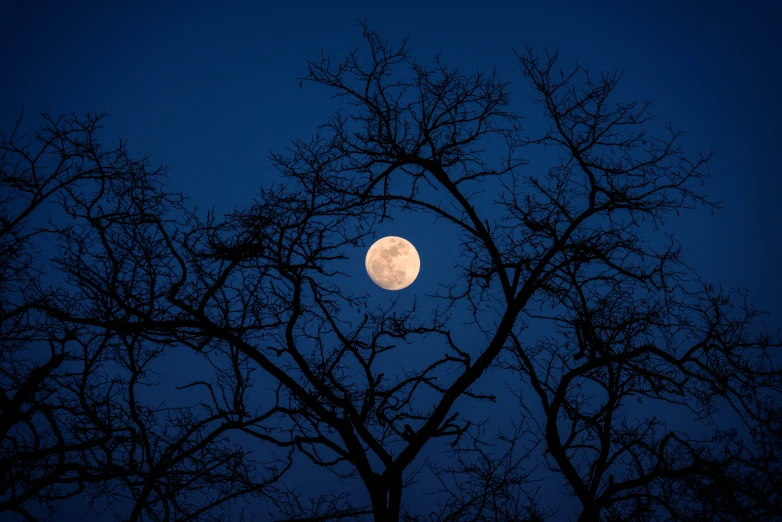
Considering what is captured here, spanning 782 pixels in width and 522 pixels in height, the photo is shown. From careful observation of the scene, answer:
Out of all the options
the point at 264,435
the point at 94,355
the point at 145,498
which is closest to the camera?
the point at 145,498

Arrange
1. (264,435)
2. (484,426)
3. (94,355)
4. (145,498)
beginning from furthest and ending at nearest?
(484,426) < (264,435) < (94,355) < (145,498)

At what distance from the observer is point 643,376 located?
7.94m

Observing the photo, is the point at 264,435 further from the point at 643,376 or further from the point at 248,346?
the point at 643,376

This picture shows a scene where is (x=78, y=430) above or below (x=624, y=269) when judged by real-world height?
below

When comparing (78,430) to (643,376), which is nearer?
(78,430)

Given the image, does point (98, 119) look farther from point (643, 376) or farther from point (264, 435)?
point (643, 376)

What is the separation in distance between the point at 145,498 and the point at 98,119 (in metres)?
5.04

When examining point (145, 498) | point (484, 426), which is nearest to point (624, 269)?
point (484, 426)

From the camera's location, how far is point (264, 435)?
7.68m

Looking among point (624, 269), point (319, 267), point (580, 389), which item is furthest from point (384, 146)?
point (580, 389)

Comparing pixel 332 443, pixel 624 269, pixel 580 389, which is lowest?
pixel 332 443

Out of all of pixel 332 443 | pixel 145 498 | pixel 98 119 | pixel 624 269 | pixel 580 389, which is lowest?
pixel 145 498

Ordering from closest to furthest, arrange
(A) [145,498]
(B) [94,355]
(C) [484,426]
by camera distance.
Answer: (A) [145,498]
(B) [94,355]
(C) [484,426]

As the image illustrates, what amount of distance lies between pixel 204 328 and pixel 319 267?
1.77 metres
